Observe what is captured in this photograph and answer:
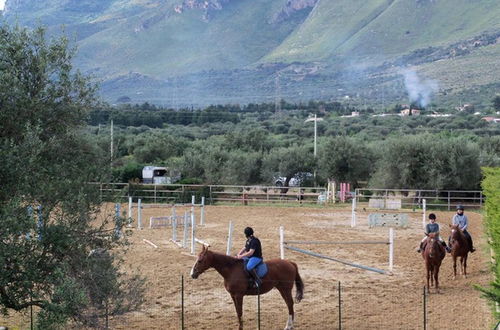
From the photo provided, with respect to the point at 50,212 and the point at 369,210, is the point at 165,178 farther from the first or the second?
the point at 50,212

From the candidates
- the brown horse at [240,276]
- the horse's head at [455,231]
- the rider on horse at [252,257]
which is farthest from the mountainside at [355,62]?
the rider on horse at [252,257]

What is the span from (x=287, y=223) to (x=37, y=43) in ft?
63.6

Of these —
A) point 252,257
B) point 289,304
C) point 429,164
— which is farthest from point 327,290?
point 429,164

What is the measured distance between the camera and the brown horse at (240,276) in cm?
1280

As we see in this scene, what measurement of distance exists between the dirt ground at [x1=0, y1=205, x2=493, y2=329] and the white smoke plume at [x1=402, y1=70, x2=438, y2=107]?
356 ft

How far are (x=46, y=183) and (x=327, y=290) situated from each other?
8.04 m

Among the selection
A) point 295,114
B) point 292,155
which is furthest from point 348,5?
point 292,155

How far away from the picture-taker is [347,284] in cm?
1688

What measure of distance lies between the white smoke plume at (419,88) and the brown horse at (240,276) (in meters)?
120

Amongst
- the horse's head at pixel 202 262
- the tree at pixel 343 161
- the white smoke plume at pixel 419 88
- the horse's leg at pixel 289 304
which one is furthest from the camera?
the white smoke plume at pixel 419 88

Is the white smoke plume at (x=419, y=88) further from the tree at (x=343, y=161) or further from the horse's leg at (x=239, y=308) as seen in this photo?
the horse's leg at (x=239, y=308)

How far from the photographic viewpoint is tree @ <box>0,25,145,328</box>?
31.2 ft

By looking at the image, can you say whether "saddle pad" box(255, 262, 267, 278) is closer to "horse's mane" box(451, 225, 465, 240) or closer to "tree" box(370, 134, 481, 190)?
"horse's mane" box(451, 225, 465, 240)

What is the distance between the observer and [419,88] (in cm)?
14075
